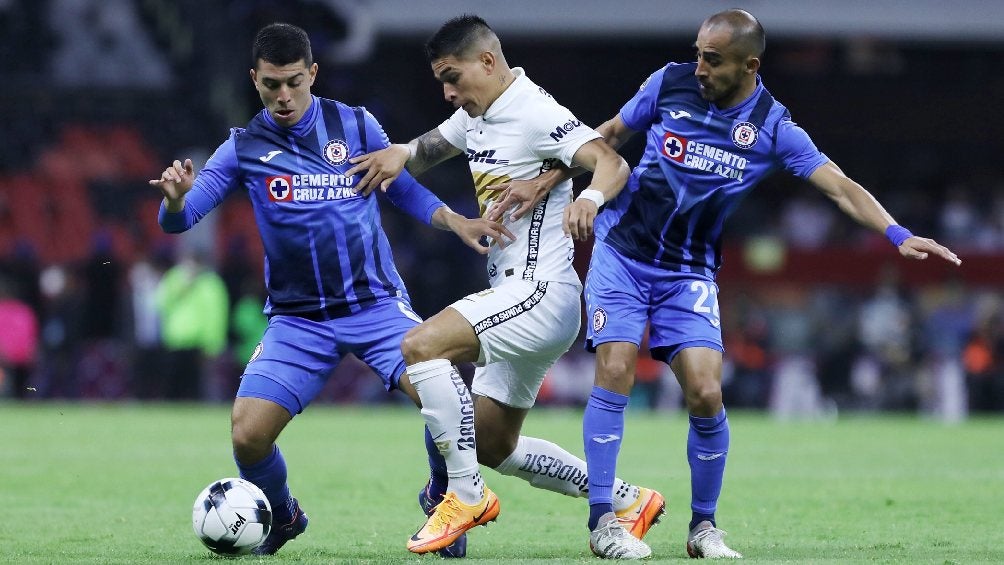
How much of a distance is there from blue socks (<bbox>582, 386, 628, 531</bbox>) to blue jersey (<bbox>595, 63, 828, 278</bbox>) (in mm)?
758

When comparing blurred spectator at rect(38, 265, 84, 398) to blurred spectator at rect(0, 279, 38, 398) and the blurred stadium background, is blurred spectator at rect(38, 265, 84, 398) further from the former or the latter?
blurred spectator at rect(0, 279, 38, 398)

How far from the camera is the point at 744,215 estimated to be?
24031 millimetres

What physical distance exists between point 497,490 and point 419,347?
4093 mm

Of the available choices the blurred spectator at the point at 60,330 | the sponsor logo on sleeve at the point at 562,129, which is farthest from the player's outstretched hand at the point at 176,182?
the blurred spectator at the point at 60,330

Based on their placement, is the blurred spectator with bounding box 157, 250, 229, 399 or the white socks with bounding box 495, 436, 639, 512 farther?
the blurred spectator with bounding box 157, 250, 229, 399

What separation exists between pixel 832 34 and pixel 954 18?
1.96 m

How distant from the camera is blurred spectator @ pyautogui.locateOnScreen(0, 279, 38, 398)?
1973 cm

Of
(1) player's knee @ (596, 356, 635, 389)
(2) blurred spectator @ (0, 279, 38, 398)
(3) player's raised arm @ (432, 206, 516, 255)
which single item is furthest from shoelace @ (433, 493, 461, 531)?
(2) blurred spectator @ (0, 279, 38, 398)

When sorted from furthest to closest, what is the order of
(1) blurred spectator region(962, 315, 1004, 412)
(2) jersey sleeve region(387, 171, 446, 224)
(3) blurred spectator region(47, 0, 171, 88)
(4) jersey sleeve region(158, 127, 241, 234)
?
(3) blurred spectator region(47, 0, 171, 88)
(1) blurred spectator region(962, 315, 1004, 412)
(2) jersey sleeve region(387, 171, 446, 224)
(4) jersey sleeve region(158, 127, 241, 234)

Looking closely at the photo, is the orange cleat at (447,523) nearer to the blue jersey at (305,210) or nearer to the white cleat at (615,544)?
the white cleat at (615,544)

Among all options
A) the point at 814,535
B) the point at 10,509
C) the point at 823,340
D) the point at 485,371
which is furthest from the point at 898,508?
the point at 823,340

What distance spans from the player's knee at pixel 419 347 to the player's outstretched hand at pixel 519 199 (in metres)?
0.66

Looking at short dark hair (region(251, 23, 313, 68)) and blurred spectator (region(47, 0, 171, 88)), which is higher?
blurred spectator (region(47, 0, 171, 88))

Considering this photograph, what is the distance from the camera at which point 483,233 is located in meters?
6.98
